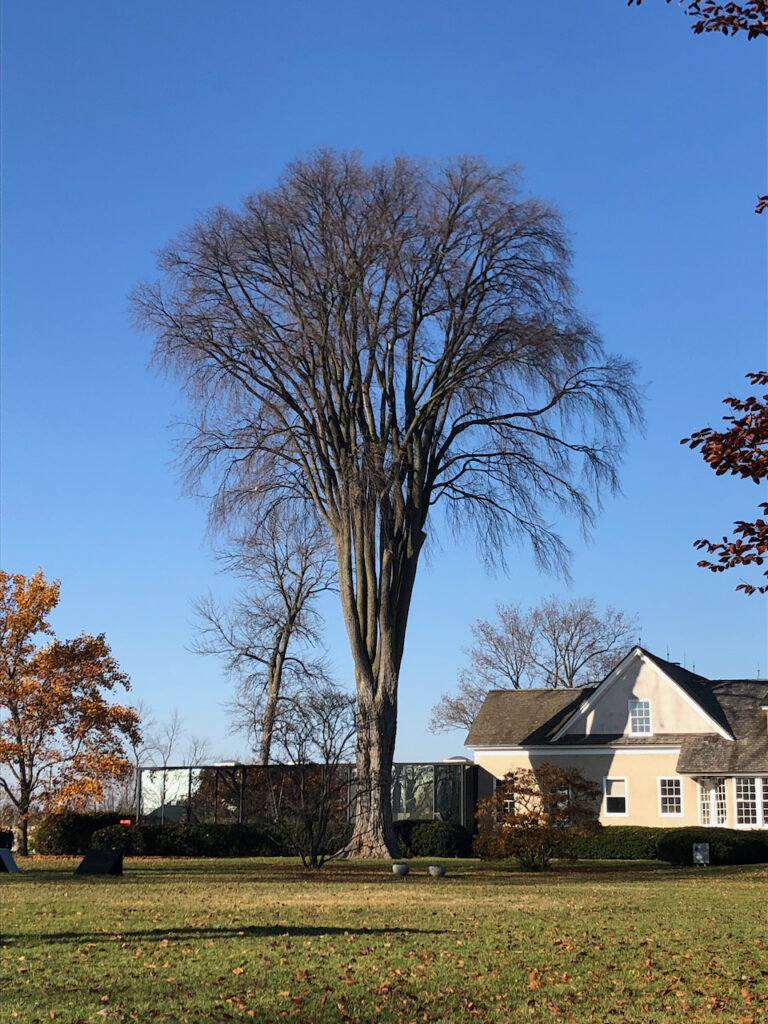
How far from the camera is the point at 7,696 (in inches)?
1368

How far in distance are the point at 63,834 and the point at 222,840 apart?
5.15m

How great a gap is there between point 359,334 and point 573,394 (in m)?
6.32

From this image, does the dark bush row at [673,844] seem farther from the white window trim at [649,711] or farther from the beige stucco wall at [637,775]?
the white window trim at [649,711]

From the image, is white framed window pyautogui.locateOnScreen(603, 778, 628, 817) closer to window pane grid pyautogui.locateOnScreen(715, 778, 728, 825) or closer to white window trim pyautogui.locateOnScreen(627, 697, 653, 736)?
white window trim pyautogui.locateOnScreen(627, 697, 653, 736)

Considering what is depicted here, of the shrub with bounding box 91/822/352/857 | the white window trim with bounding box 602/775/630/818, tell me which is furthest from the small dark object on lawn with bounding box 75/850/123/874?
the white window trim with bounding box 602/775/630/818

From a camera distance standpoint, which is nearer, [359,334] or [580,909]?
[580,909]

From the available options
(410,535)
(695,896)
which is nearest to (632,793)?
(410,535)

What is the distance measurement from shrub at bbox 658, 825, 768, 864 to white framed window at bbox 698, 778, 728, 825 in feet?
13.6

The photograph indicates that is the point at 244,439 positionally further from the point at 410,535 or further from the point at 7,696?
the point at 7,696

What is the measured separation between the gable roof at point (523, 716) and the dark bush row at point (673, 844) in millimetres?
5618

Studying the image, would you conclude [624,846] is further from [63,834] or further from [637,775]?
[63,834]

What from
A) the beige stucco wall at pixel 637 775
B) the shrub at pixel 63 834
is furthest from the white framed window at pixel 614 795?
the shrub at pixel 63 834

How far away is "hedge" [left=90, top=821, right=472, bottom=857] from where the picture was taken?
34.2 meters

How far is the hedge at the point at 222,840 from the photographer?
112 ft
